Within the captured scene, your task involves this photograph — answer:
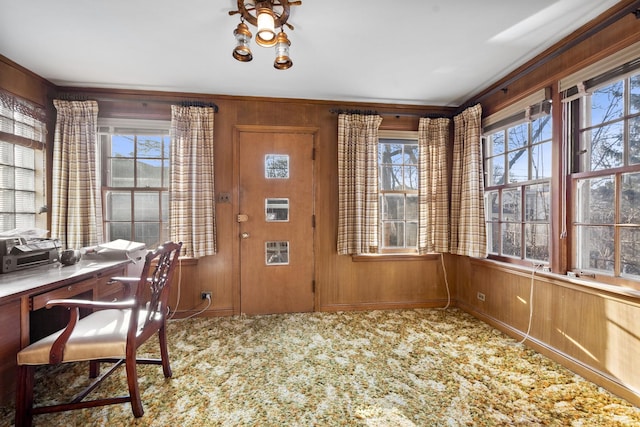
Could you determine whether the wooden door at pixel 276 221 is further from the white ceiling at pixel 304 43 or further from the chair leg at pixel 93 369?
the chair leg at pixel 93 369

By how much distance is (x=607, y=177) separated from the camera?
1.92 m

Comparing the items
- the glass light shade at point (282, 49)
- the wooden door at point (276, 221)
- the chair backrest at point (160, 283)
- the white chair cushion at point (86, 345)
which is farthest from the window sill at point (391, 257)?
the white chair cushion at point (86, 345)

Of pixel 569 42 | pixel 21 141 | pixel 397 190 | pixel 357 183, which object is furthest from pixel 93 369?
pixel 569 42

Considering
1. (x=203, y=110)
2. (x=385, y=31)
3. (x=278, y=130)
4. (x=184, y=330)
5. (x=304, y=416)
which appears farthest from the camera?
(x=278, y=130)

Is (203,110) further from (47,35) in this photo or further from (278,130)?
(47,35)

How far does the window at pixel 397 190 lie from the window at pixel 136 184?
96.5 inches

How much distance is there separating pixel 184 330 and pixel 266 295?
2.83ft

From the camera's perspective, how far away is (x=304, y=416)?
1.59 metres

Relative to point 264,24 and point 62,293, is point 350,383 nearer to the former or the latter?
point 62,293

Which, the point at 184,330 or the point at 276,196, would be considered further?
the point at 276,196

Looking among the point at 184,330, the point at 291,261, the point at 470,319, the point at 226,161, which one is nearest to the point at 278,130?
the point at 226,161

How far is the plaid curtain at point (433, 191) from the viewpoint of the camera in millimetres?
3195

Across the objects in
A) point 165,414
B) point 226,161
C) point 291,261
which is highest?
point 226,161

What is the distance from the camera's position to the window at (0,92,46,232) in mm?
2318
